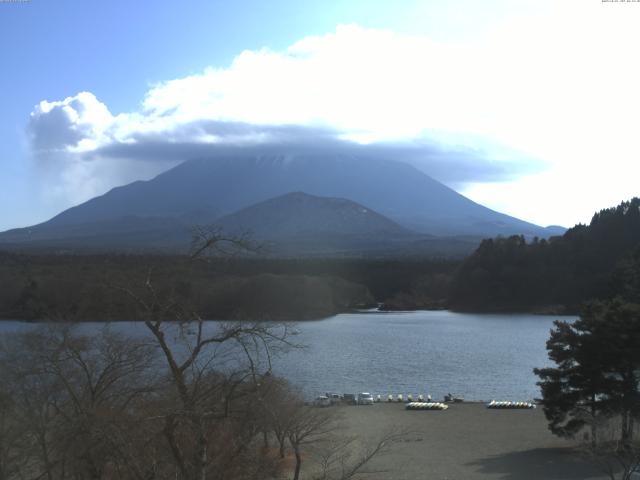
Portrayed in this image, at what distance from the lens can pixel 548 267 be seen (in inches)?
2103

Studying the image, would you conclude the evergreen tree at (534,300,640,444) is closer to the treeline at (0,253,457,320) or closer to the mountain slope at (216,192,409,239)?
the treeline at (0,253,457,320)

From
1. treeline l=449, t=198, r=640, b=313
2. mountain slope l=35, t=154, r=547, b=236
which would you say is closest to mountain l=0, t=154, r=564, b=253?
mountain slope l=35, t=154, r=547, b=236

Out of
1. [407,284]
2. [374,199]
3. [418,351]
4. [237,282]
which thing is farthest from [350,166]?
[418,351]

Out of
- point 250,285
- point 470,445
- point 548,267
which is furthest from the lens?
point 548,267

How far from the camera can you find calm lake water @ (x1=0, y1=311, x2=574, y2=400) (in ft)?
71.2

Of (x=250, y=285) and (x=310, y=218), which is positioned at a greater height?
(x=310, y=218)

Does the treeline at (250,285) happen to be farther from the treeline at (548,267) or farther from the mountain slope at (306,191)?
the mountain slope at (306,191)

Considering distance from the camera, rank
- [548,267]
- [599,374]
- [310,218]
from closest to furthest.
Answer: [599,374]
[548,267]
[310,218]

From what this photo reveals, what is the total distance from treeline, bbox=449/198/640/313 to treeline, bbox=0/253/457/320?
533 centimetres

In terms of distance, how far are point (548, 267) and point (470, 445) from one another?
4171 centimetres

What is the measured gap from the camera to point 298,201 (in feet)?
401

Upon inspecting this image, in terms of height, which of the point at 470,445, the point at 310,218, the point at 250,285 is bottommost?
the point at 470,445

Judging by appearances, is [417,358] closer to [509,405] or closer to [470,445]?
[509,405]

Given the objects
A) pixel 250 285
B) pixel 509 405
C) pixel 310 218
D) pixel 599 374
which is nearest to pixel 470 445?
pixel 599 374
